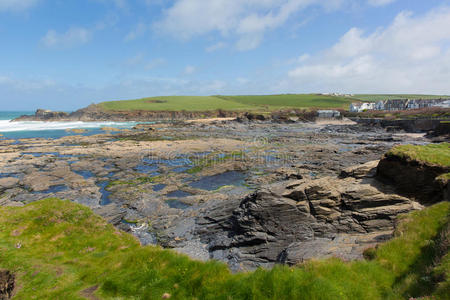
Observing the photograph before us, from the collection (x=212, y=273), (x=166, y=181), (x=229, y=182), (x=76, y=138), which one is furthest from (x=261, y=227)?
(x=76, y=138)

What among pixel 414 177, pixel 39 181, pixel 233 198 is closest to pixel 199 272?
pixel 233 198

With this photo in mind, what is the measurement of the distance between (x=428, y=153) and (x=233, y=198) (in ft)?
58.5

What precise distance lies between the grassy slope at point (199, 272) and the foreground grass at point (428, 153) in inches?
311

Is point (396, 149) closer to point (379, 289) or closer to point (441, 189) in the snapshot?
point (441, 189)

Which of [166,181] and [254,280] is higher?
[254,280]

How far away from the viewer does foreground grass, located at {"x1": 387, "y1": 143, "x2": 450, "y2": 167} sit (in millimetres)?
18312

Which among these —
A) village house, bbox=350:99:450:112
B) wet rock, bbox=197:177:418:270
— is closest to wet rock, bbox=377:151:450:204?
wet rock, bbox=197:177:418:270

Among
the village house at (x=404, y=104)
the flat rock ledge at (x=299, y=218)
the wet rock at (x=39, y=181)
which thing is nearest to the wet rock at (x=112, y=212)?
the flat rock ledge at (x=299, y=218)

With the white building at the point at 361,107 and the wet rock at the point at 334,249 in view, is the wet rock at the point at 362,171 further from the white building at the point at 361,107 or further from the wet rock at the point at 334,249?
the white building at the point at 361,107

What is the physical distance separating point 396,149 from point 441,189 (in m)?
5.52

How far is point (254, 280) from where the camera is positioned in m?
9.14

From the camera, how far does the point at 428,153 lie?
19.4 metres

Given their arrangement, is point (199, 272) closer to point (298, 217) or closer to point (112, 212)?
point (298, 217)

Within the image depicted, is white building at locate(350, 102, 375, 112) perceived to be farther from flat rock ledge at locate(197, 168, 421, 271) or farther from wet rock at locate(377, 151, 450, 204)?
flat rock ledge at locate(197, 168, 421, 271)
